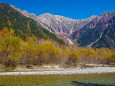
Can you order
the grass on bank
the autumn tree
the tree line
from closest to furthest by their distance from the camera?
the grass on bank → the autumn tree → the tree line

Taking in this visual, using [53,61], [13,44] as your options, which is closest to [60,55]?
[53,61]

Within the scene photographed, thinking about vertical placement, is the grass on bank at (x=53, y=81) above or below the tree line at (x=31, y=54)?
below

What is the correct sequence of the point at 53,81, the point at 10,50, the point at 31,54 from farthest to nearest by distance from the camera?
the point at 31,54 → the point at 10,50 → the point at 53,81

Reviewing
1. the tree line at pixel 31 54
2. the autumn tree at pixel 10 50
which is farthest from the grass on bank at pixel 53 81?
the tree line at pixel 31 54

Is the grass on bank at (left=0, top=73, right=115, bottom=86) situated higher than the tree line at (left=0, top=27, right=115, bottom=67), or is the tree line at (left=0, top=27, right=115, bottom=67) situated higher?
the tree line at (left=0, top=27, right=115, bottom=67)

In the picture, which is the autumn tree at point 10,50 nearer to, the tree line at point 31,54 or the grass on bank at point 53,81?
the tree line at point 31,54

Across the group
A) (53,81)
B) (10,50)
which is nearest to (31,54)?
(10,50)

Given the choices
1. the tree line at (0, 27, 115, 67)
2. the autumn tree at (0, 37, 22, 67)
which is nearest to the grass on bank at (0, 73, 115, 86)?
the autumn tree at (0, 37, 22, 67)

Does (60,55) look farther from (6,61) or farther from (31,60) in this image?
(6,61)

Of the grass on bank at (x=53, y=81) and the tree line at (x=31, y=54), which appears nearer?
the grass on bank at (x=53, y=81)

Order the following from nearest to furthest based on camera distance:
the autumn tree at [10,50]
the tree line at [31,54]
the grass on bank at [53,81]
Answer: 1. the grass on bank at [53,81]
2. the autumn tree at [10,50]
3. the tree line at [31,54]

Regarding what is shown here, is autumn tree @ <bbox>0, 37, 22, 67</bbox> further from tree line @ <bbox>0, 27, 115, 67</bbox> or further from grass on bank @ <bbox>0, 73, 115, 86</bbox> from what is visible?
grass on bank @ <bbox>0, 73, 115, 86</bbox>

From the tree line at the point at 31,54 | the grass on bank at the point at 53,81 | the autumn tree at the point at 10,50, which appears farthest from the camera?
the tree line at the point at 31,54

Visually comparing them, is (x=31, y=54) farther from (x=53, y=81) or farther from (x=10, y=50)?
(x=53, y=81)
